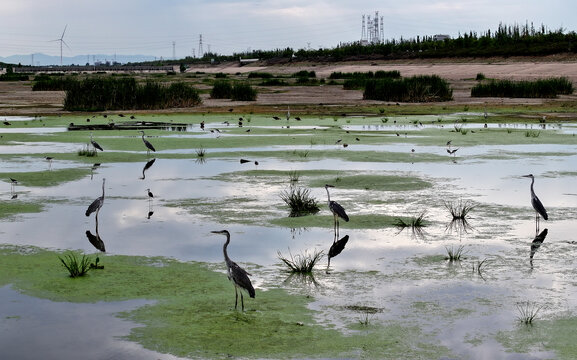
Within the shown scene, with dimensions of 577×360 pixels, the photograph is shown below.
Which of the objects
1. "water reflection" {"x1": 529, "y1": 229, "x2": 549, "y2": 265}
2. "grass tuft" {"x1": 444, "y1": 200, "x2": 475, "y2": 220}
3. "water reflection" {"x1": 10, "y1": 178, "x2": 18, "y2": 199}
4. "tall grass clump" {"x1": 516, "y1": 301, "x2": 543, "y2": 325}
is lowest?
"tall grass clump" {"x1": 516, "y1": 301, "x2": 543, "y2": 325}

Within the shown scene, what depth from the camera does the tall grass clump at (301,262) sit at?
→ 10539mm

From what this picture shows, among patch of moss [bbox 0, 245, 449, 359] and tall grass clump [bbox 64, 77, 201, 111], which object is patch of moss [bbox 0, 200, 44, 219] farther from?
tall grass clump [bbox 64, 77, 201, 111]

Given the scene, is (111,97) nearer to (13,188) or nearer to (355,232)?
(13,188)

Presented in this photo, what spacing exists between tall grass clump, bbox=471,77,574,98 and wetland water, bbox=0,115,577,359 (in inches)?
984

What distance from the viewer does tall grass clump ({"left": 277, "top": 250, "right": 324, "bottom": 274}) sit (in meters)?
10.5

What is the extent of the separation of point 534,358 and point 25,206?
10738 mm

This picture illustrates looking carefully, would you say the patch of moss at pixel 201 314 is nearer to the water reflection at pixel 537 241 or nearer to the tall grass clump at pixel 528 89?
the water reflection at pixel 537 241

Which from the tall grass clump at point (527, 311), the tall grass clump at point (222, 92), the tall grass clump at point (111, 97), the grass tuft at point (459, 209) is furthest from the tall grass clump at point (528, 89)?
the tall grass clump at point (527, 311)

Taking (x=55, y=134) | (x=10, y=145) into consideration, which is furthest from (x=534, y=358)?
Result: (x=55, y=134)

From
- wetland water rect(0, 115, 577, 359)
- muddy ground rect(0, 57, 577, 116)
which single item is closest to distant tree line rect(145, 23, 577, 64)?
muddy ground rect(0, 57, 577, 116)

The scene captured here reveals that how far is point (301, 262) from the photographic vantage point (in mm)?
10633

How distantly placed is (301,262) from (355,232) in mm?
2648

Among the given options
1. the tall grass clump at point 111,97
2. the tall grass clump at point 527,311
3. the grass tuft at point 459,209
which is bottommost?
the tall grass clump at point 527,311

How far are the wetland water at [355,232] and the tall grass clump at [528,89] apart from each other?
25.0m
